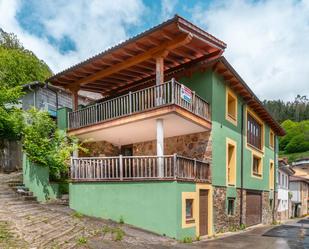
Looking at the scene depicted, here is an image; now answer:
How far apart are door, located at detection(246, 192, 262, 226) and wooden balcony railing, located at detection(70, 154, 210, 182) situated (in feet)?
22.4

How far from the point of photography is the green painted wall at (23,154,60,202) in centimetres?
1436

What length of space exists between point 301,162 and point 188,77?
229ft

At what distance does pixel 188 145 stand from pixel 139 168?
404 cm

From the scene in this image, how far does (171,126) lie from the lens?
1439cm

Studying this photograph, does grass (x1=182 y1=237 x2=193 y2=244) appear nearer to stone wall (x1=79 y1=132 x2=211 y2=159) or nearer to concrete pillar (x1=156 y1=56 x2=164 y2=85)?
stone wall (x1=79 y1=132 x2=211 y2=159)

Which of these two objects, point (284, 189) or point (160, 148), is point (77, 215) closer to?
point (160, 148)

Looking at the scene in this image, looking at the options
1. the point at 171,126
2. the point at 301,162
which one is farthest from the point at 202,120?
the point at 301,162

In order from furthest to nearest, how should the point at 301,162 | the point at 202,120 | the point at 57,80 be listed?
1. the point at 301,162
2. the point at 57,80
3. the point at 202,120

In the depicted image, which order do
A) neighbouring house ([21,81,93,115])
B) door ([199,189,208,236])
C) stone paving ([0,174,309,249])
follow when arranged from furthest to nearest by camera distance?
1. neighbouring house ([21,81,93,115])
2. door ([199,189,208,236])
3. stone paving ([0,174,309,249])

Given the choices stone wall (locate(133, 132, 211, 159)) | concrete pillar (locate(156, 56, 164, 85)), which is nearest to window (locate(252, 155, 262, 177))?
stone wall (locate(133, 132, 211, 159))

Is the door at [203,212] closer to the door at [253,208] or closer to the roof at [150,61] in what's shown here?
the roof at [150,61]

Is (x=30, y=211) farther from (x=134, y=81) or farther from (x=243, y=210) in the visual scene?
(x=243, y=210)

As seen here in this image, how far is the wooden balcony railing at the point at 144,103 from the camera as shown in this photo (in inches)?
494

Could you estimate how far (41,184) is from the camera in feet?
47.3
